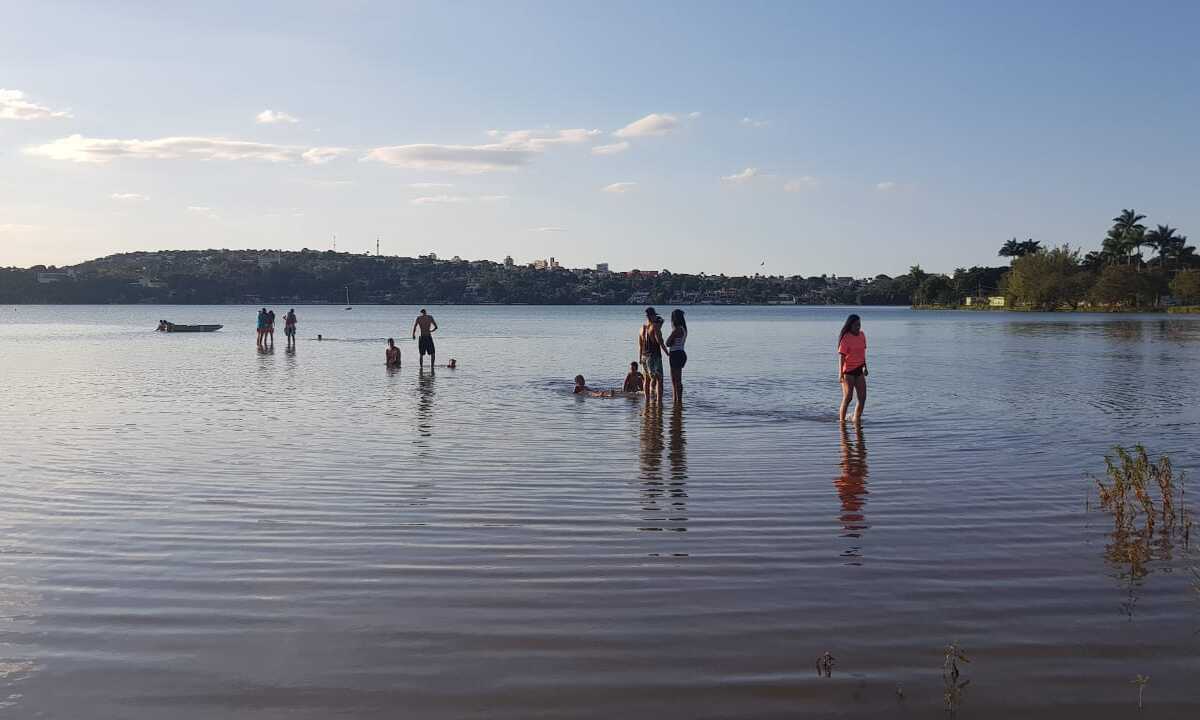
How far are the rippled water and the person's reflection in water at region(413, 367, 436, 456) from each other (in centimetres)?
14

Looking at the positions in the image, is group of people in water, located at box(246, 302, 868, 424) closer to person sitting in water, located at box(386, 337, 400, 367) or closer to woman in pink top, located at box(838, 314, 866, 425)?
woman in pink top, located at box(838, 314, 866, 425)

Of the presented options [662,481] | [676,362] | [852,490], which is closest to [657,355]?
[676,362]

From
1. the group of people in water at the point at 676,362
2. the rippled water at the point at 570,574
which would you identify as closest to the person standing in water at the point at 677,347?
the group of people in water at the point at 676,362

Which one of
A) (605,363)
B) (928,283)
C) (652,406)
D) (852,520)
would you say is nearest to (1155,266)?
(928,283)

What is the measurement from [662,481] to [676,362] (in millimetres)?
8419

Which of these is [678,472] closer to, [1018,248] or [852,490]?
[852,490]

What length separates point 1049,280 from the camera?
132 m

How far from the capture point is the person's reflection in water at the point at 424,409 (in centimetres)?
1324

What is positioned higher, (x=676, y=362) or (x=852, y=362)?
(x=852, y=362)

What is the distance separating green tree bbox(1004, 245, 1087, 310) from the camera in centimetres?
13200

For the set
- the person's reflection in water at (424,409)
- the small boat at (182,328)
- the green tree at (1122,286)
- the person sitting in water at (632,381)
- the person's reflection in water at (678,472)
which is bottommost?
the person's reflection in water at (424,409)

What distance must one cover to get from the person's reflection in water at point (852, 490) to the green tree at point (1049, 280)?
13252 centimetres

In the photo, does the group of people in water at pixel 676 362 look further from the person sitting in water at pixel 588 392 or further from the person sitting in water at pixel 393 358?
the person sitting in water at pixel 393 358

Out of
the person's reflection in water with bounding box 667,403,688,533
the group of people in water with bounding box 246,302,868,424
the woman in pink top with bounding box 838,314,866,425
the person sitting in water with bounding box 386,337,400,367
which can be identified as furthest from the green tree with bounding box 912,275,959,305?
the person's reflection in water with bounding box 667,403,688,533
